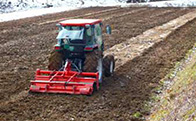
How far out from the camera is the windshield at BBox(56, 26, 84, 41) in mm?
10828

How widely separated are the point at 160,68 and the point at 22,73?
5.95 metres

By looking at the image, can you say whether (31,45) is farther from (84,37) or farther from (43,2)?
(43,2)

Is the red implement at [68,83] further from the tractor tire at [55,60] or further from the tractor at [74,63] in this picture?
the tractor tire at [55,60]

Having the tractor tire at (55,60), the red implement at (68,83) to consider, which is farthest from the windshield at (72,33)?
the red implement at (68,83)

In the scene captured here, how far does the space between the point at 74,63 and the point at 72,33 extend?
41.9 inches

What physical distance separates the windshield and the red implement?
94cm

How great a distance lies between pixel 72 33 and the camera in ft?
36.0

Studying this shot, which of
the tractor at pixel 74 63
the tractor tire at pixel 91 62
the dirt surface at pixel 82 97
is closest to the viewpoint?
the dirt surface at pixel 82 97

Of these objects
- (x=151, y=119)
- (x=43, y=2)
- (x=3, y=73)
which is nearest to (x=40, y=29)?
(x=3, y=73)

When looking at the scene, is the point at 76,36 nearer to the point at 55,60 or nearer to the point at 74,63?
the point at 74,63

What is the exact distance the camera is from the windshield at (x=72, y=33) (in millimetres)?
10828

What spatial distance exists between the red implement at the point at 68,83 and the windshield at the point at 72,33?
0.94m

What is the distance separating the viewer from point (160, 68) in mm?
13727

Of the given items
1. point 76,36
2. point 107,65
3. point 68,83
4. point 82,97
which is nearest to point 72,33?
point 76,36
